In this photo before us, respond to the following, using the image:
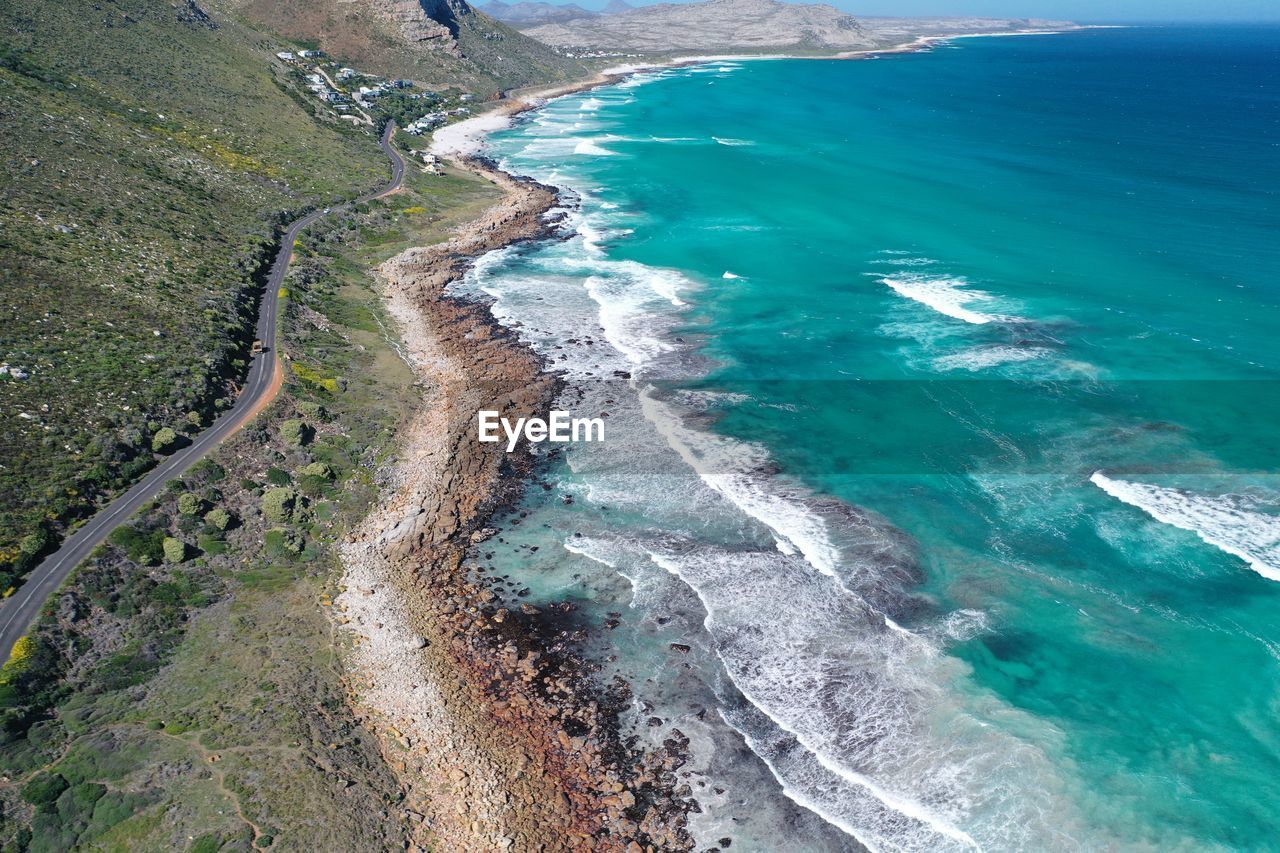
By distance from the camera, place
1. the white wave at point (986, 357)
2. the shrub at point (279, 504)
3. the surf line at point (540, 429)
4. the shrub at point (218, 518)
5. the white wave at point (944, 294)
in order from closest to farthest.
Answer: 1. the shrub at point (218, 518)
2. the shrub at point (279, 504)
3. the surf line at point (540, 429)
4. the white wave at point (986, 357)
5. the white wave at point (944, 294)

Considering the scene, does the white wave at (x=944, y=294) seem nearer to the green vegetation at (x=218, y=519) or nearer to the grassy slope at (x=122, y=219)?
the grassy slope at (x=122, y=219)

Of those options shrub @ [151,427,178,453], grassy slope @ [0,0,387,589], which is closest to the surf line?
grassy slope @ [0,0,387,589]

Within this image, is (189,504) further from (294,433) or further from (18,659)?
(18,659)

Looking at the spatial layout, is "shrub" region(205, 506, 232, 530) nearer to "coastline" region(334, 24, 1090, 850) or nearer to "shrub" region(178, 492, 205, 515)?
"shrub" region(178, 492, 205, 515)

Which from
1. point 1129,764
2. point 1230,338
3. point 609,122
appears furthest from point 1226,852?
point 609,122

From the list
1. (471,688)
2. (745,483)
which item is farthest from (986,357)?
(471,688)

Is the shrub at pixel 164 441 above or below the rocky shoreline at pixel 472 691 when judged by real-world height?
above

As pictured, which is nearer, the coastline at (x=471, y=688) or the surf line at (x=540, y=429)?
the coastline at (x=471, y=688)

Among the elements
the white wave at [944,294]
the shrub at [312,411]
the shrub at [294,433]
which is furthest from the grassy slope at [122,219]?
the white wave at [944,294]
